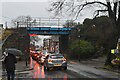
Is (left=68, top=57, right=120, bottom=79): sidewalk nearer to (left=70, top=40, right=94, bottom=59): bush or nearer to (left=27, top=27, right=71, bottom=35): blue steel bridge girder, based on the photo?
(left=70, top=40, right=94, bottom=59): bush

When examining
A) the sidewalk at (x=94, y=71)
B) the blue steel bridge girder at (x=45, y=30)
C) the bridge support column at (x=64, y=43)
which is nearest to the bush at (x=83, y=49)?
the blue steel bridge girder at (x=45, y=30)

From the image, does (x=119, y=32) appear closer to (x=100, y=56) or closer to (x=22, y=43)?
(x=22, y=43)

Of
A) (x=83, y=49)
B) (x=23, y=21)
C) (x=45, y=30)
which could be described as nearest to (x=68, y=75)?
(x=83, y=49)

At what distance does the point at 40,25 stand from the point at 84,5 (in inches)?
1298

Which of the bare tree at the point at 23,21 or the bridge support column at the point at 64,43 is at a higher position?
the bare tree at the point at 23,21

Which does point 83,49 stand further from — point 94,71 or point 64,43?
point 94,71

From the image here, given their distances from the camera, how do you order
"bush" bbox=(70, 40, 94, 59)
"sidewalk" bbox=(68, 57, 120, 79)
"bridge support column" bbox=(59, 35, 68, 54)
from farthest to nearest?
"bridge support column" bbox=(59, 35, 68, 54)
"bush" bbox=(70, 40, 94, 59)
"sidewalk" bbox=(68, 57, 120, 79)

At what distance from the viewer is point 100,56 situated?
205 feet

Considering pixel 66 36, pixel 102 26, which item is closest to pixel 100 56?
pixel 102 26

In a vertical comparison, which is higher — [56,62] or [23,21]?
[23,21]

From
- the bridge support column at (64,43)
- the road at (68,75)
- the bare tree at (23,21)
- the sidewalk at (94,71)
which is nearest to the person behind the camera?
the road at (68,75)

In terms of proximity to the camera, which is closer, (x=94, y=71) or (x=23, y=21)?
(x=94, y=71)

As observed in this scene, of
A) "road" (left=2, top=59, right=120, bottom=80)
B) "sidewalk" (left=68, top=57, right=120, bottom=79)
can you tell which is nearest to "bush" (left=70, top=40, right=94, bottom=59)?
"sidewalk" (left=68, top=57, right=120, bottom=79)

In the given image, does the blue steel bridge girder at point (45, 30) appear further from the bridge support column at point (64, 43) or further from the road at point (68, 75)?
the road at point (68, 75)
